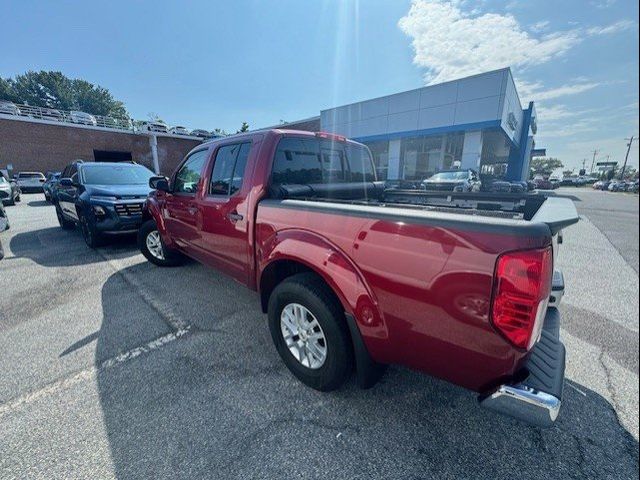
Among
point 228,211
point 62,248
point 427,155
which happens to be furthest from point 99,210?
point 427,155

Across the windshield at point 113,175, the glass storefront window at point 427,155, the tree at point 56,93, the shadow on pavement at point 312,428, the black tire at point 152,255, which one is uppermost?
the tree at point 56,93

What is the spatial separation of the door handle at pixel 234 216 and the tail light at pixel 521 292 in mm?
2218

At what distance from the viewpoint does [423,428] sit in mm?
1969

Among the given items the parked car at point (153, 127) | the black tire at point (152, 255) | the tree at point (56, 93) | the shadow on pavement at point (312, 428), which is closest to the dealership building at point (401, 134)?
the parked car at point (153, 127)

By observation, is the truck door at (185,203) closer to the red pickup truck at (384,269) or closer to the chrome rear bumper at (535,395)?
the red pickup truck at (384,269)

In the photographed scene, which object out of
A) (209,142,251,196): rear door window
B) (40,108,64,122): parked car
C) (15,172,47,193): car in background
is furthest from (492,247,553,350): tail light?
(40,108,64,122): parked car

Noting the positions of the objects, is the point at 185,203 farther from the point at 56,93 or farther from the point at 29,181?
the point at 56,93

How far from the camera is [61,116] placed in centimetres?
2841

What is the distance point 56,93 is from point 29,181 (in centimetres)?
4875

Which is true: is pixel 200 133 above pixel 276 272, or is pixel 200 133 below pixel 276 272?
above

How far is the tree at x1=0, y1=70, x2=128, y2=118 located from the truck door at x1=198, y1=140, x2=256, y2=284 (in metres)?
67.1

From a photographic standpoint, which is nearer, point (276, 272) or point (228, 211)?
point (276, 272)

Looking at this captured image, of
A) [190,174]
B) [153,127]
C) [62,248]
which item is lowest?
[62,248]

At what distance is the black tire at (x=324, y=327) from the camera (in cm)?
206
